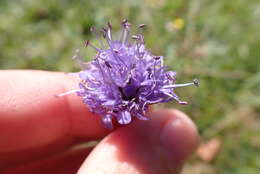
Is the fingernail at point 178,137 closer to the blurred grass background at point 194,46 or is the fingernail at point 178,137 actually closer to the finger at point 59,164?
the finger at point 59,164

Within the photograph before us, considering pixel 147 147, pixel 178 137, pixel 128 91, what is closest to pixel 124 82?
pixel 128 91

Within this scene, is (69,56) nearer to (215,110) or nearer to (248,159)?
(215,110)

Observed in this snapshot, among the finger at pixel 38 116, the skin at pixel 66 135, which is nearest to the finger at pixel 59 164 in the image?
the skin at pixel 66 135

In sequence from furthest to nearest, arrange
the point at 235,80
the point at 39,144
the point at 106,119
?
the point at 235,80 < the point at 39,144 < the point at 106,119

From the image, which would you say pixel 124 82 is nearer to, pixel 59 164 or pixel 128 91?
pixel 128 91

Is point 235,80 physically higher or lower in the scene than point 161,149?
lower

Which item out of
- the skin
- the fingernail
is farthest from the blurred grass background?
the skin

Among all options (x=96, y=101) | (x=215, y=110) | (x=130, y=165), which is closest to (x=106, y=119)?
(x=96, y=101)
